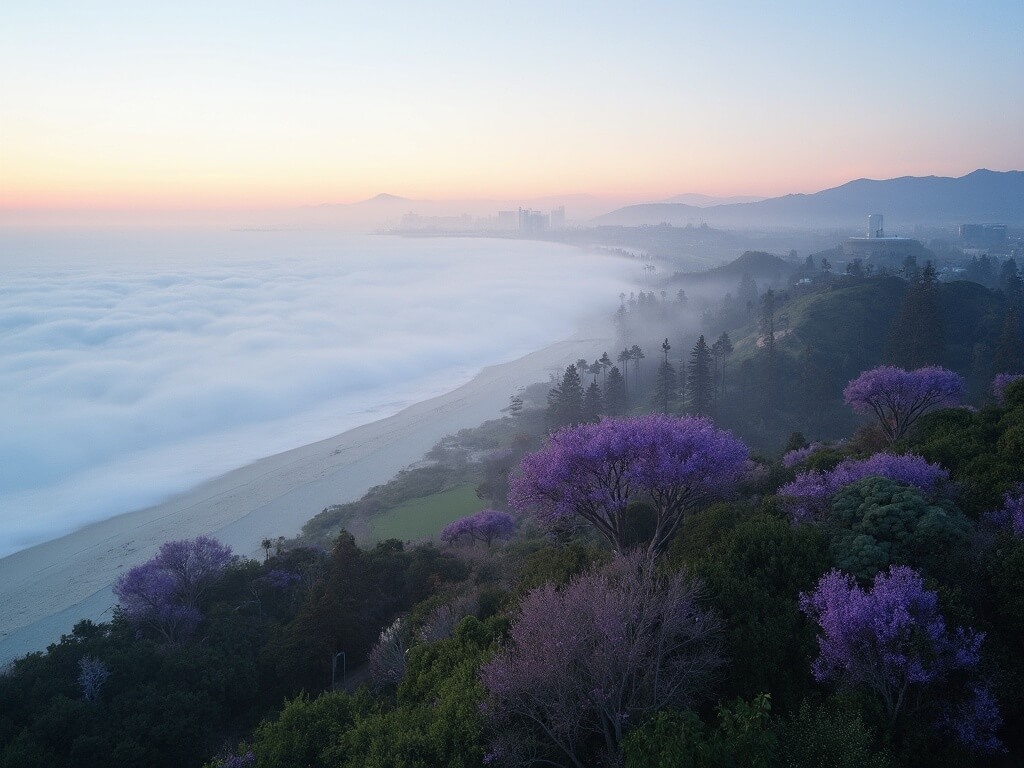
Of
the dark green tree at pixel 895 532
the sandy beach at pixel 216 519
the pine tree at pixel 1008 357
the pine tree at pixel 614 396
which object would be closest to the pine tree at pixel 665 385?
the pine tree at pixel 614 396

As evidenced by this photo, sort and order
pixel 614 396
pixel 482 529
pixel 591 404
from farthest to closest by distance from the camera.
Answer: pixel 614 396, pixel 591 404, pixel 482 529

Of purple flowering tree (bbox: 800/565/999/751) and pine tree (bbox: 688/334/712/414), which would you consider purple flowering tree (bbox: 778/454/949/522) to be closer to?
purple flowering tree (bbox: 800/565/999/751)

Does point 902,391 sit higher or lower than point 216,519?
higher

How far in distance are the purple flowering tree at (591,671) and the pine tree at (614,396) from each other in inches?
1538

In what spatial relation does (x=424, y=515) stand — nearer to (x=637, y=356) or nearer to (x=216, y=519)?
(x=216, y=519)

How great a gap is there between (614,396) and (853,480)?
111 feet

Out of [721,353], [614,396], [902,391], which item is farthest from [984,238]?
[902,391]

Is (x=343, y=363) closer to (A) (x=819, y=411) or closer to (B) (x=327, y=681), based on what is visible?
(A) (x=819, y=411)

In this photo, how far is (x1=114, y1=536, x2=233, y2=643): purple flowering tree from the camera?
20.4 metres

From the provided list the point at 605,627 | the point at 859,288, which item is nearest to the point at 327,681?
the point at 605,627

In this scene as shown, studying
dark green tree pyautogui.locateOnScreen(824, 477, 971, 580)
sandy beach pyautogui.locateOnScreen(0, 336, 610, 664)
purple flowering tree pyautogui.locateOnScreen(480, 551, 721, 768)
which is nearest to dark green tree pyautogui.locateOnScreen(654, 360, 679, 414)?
sandy beach pyautogui.locateOnScreen(0, 336, 610, 664)

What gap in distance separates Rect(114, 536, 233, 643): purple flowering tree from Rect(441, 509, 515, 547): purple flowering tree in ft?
30.7

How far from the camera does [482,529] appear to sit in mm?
27297

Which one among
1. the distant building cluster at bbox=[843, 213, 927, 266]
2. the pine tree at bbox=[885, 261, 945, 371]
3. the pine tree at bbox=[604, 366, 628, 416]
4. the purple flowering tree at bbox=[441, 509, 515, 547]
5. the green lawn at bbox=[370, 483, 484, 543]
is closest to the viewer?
the purple flowering tree at bbox=[441, 509, 515, 547]
